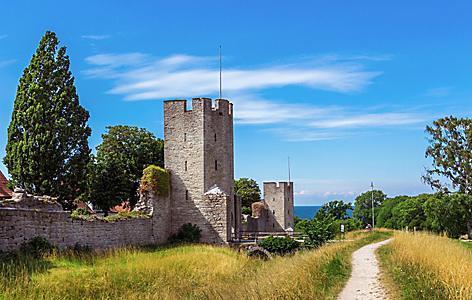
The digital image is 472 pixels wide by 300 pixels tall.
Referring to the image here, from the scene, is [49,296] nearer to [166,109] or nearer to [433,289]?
[433,289]

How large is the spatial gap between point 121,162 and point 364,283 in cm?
2697

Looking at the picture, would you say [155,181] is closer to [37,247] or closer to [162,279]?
[37,247]

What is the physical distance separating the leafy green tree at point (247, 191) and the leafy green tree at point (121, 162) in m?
25.2

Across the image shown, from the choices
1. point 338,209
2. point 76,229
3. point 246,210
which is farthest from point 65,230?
point 338,209

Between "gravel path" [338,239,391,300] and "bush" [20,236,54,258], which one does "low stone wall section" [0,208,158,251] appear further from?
"gravel path" [338,239,391,300]

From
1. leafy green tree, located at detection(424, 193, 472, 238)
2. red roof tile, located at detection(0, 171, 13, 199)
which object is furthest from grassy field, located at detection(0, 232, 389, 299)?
leafy green tree, located at detection(424, 193, 472, 238)

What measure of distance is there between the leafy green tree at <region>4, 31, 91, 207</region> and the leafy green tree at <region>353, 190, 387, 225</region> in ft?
219

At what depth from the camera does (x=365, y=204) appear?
9225 centimetres

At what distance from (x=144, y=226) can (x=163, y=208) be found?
2848mm

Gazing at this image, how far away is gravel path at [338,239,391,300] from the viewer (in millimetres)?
11484

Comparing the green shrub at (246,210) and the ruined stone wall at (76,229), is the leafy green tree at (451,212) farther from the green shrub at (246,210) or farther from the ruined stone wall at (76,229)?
the ruined stone wall at (76,229)

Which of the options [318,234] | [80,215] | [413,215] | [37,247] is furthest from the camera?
[413,215]

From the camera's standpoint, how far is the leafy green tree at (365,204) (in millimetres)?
90550

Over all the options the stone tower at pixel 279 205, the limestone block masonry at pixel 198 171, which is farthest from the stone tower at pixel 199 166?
the stone tower at pixel 279 205
